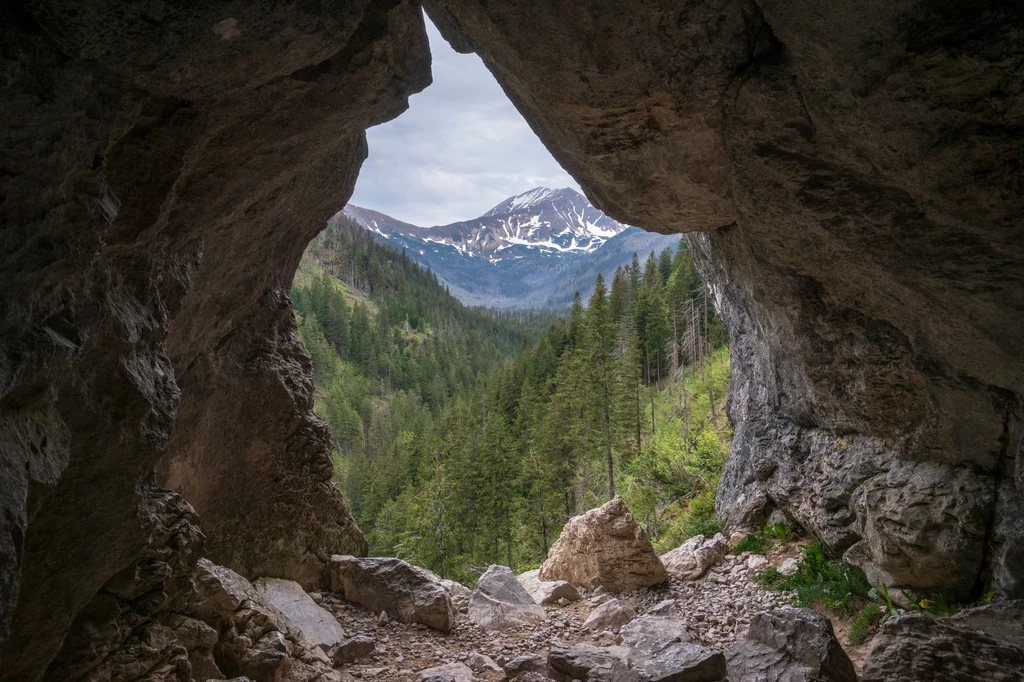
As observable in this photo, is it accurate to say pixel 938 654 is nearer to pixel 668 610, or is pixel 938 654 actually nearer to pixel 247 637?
pixel 668 610

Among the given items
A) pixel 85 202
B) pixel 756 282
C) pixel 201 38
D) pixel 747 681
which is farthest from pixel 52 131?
pixel 756 282

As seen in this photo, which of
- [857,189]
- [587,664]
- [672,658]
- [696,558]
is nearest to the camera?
[857,189]

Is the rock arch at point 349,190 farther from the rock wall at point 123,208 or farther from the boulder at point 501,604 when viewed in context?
the boulder at point 501,604

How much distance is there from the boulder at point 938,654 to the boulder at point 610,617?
4146 millimetres

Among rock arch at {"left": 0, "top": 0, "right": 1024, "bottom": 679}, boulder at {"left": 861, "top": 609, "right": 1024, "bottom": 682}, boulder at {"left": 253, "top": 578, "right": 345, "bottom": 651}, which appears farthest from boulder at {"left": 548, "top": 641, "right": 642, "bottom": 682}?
rock arch at {"left": 0, "top": 0, "right": 1024, "bottom": 679}

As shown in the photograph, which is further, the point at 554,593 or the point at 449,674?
the point at 554,593

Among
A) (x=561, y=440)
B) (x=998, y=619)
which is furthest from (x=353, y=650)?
(x=561, y=440)

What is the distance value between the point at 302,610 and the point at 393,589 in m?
1.41

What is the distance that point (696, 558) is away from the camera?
421 inches

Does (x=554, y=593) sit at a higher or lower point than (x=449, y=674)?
lower

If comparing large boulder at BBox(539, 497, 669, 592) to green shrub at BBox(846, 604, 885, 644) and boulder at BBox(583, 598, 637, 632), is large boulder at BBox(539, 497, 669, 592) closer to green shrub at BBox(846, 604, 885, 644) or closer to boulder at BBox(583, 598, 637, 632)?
boulder at BBox(583, 598, 637, 632)

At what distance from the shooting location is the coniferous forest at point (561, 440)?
2247 cm

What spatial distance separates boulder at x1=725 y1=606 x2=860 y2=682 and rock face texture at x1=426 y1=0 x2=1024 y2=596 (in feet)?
6.89

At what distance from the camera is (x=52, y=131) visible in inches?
126
